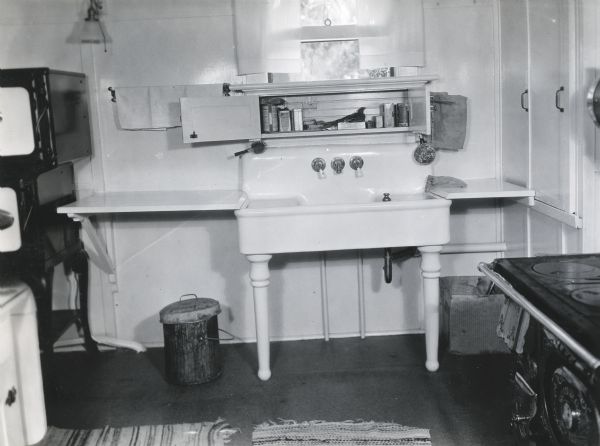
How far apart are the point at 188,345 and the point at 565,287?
209 centimetres

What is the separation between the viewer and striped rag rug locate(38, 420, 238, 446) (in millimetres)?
2934

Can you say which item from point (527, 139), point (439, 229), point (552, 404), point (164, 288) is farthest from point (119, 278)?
point (552, 404)

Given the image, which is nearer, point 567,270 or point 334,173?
point 567,270

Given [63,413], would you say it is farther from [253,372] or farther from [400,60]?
[400,60]

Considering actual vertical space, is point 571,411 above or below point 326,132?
below

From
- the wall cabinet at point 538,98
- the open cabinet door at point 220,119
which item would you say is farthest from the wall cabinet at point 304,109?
the wall cabinet at point 538,98

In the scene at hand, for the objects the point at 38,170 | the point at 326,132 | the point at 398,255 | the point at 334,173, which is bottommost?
the point at 398,255

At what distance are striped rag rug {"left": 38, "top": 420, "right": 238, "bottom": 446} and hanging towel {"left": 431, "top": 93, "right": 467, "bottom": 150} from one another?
78.2 inches

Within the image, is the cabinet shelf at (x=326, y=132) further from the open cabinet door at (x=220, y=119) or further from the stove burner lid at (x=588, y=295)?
the stove burner lid at (x=588, y=295)

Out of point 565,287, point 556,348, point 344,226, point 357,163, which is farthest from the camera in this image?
point 357,163

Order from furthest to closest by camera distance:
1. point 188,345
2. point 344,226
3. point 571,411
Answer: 1. point 188,345
2. point 344,226
3. point 571,411

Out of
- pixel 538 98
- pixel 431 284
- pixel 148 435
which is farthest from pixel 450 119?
pixel 148 435

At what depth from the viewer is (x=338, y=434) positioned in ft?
9.66

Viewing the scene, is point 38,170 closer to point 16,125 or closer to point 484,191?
point 16,125
